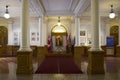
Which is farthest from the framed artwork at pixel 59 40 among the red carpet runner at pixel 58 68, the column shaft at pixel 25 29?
the column shaft at pixel 25 29

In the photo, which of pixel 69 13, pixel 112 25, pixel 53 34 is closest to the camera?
pixel 69 13

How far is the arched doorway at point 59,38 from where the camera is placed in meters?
24.9

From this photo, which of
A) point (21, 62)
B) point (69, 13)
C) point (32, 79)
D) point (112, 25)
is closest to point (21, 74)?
point (21, 62)

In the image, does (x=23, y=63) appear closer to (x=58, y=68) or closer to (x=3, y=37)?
(x=58, y=68)

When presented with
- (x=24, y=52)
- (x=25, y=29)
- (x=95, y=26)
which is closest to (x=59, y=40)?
(x=25, y=29)

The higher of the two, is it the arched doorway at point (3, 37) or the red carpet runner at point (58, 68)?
the arched doorway at point (3, 37)

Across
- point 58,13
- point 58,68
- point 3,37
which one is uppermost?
point 58,13

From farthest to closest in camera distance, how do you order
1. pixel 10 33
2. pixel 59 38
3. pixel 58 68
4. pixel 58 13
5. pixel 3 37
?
pixel 59 38, pixel 3 37, pixel 10 33, pixel 58 13, pixel 58 68

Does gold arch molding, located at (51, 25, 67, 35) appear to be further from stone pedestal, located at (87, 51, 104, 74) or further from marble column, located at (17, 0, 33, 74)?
stone pedestal, located at (87, 51, 104, 74)

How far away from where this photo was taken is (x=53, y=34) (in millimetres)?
25000

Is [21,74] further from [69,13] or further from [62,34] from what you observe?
[62,34]

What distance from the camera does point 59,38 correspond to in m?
25.5

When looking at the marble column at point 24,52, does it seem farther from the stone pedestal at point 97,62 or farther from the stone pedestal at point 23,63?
the stone pedestal at point 97,62

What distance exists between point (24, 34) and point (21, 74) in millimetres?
1631
